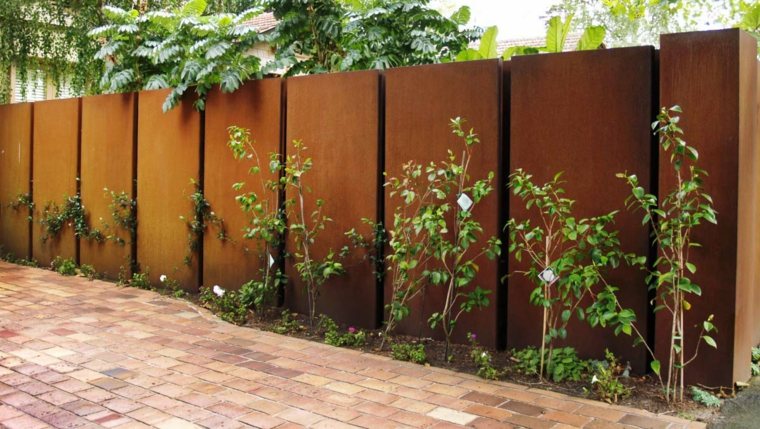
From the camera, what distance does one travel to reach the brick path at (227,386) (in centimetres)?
354

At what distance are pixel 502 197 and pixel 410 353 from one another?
1.30 meters

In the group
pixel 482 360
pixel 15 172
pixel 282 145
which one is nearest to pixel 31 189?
pixel 15 172

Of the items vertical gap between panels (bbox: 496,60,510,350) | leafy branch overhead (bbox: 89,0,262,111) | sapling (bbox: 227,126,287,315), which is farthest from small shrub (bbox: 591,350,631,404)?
leafy branch overhead (bbox: 89,0,262,111)

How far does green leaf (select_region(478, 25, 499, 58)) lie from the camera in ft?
17.6

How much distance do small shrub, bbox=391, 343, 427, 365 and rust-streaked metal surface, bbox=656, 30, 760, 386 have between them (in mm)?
1597

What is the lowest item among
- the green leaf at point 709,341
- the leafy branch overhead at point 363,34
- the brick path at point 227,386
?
the brick path at point 227,386

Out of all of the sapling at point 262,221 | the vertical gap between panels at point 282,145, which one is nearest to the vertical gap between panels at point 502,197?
the sapling at point 262,221

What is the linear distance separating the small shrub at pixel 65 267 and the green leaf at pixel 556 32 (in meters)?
6.44

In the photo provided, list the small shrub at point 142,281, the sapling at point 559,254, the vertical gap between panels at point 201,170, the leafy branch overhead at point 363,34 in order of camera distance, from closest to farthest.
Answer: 1. the sapling at point 559,254
2. the leafy branch overhead at point 363,34
3. the vertical gap between panels at point 201,170
4. the small shrub at point 142,281

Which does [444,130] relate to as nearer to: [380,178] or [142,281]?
[380,178]

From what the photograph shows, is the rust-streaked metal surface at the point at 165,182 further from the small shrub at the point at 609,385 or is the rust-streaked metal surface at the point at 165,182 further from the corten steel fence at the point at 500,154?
the small shrub at the point at 609,385

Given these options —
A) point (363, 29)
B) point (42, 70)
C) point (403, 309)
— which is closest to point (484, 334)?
point (403, 309)

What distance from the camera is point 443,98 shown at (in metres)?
5.01

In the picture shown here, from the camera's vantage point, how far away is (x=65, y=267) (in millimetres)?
8352
